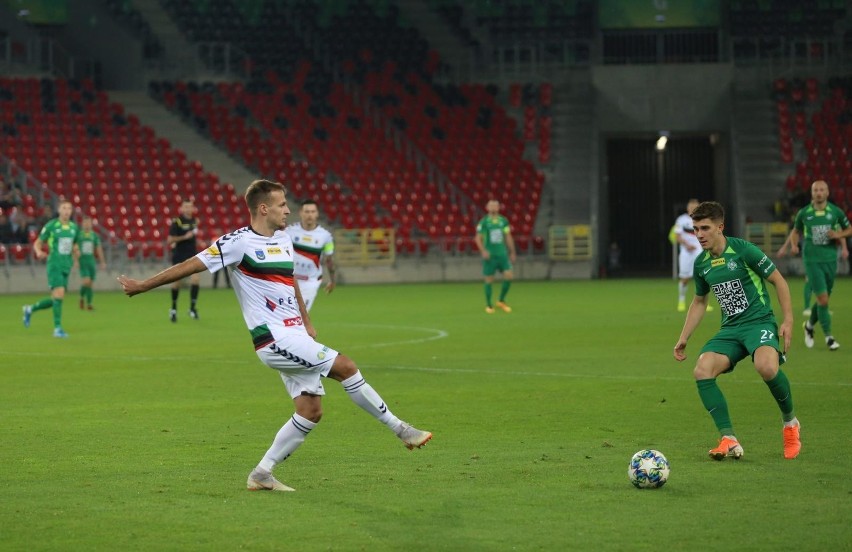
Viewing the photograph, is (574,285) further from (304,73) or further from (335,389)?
(335,389)

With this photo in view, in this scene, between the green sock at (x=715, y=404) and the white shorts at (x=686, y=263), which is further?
the white shorts at (x=686, y=263)

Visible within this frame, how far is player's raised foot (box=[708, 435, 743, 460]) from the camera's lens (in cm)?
909

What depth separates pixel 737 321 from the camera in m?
9.67

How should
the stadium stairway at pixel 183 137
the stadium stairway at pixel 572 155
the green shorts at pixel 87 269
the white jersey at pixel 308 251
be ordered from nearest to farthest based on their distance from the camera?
the white jersey at pixel 308 251 < the green shorts at pixel 87 269 < the stadium stairway at pixel 183 137 < the stadium stairway at pixel 572 155

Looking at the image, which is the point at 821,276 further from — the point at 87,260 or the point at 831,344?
the point at 87,260

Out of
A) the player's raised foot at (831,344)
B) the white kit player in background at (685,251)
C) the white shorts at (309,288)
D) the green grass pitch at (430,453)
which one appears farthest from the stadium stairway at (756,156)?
the white shorts at (309,288)

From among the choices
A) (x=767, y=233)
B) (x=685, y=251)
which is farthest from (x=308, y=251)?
(x=767, y=233)

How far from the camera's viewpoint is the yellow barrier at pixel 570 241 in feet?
138

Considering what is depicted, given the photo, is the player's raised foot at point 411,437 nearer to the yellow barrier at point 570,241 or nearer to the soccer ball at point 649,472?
the soccer ball at point 649,472

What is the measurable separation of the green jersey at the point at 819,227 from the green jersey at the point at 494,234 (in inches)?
427

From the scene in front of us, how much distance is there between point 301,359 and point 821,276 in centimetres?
1090

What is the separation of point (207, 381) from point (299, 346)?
692 centimetres

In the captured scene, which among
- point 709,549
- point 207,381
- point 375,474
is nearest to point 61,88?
point 207,381

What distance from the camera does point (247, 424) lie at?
1137cm
